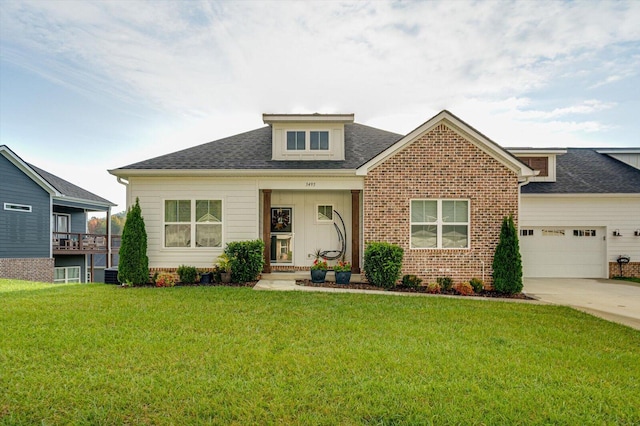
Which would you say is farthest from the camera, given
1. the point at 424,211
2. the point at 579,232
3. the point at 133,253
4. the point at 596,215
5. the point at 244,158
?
the point at 579,232

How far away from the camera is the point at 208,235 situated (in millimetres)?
11617

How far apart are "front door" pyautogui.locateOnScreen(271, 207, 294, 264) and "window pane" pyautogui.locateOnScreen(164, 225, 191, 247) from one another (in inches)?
115

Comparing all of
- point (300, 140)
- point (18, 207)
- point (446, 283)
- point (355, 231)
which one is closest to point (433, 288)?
point (446, 283)

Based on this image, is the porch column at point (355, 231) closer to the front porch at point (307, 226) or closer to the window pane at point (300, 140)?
the front porch at point (307, 226)

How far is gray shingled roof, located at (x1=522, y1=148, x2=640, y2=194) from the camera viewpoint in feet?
46.8

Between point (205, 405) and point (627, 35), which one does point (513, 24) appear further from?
point (205, 405)

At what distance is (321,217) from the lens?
13141mm

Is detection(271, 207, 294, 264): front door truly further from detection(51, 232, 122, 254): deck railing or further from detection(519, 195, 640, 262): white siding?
detection(51, 232, 122, 254): deck railing

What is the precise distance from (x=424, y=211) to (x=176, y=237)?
7.87 m

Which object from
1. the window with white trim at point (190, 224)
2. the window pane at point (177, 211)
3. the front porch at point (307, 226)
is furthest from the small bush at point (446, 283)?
the window pane at point (177, 211)

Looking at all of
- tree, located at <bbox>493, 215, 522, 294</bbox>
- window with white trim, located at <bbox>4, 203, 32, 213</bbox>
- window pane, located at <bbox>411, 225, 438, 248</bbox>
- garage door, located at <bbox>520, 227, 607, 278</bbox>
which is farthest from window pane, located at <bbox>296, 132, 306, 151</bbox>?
window with white trim, located at <bbox>4, 203, 32, 213</bbox>

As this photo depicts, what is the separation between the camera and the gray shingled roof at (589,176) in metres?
14.3

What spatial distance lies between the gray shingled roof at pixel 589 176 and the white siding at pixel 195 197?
425 inches

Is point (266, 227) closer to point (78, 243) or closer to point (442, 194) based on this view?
point (442, 194)
